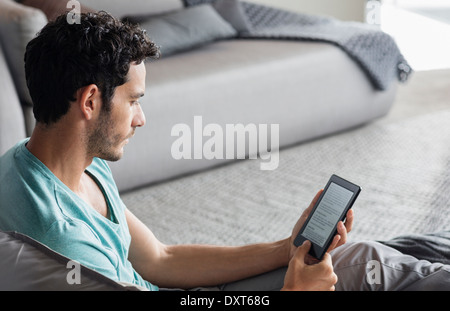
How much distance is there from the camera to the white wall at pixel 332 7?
4.72 metres

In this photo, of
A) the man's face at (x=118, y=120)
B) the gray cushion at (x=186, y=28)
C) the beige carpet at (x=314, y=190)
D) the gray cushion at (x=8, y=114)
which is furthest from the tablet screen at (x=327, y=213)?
the gray cushion at (x=186, y=28)

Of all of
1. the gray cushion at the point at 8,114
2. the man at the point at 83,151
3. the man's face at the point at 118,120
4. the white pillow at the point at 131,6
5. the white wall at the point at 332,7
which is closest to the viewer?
the man at the point at 83,151

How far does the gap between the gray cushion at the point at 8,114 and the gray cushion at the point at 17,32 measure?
4 cm

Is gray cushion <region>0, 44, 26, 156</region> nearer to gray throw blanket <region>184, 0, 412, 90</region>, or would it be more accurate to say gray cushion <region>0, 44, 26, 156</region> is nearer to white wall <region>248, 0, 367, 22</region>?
gray throw blanket <region>184, 0, 412, 90</region>

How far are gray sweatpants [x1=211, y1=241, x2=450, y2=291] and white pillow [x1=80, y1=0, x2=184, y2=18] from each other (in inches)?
87.1

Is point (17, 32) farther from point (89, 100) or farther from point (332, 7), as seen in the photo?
point (332, 7)

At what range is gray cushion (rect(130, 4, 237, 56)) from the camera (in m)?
3.06

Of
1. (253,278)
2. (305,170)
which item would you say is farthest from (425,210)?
(253,278)

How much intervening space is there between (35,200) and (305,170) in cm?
195

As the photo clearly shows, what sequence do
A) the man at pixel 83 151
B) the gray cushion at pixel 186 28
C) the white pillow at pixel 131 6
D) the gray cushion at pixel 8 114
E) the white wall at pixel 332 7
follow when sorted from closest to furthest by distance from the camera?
the man at pixel 83 151
the gray cushion at pixel 8 114
the gray cushion at pixel 186 28
the white pillow at pixel 131 6
the white wall at pixel 332 7

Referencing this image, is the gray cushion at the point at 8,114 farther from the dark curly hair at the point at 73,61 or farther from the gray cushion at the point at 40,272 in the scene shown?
the gray cushion at the point at 40,272

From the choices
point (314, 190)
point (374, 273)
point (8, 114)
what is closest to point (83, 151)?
point (374, 273)

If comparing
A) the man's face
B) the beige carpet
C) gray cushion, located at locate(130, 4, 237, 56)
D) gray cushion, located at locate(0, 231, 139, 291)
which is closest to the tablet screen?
the man's face

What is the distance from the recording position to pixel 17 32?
7.73 ft
